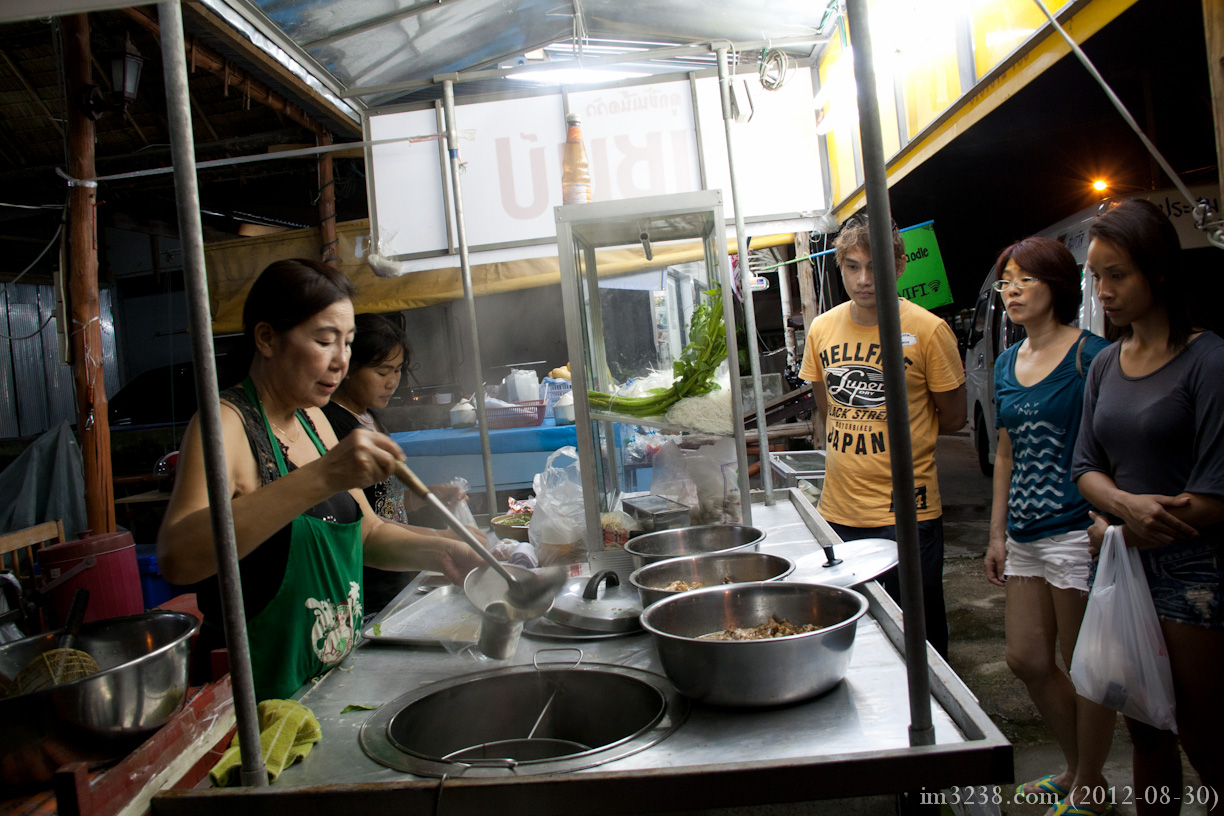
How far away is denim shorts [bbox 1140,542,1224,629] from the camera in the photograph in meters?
1.77

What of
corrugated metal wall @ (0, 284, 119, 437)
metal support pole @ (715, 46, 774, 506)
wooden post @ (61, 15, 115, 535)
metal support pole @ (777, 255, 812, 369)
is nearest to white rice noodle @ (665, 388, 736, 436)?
metal support pole @ (715, 46, 774, 506)

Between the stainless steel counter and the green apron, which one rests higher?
the green apron

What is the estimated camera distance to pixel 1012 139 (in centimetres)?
639

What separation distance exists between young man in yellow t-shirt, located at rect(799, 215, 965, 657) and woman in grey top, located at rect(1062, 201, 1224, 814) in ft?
2.14

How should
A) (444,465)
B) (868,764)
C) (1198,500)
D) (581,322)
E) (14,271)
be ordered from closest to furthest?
(868,764), (1198,500), (581,322), (444,465), (14,271)

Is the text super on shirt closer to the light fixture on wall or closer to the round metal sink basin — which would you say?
the round metal sink basin

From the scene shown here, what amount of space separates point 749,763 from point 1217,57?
1.94m

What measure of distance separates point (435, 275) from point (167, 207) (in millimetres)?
5905

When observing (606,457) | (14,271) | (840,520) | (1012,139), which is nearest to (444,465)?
(606,457)

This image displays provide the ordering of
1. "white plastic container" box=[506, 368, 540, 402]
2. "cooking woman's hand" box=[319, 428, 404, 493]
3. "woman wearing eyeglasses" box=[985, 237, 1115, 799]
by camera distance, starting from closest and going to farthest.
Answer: "cooking woman's hand" box=[319, 428, 404, 493] < "woman wearing eyeglasses" box=[985, 237, 1115, 799] < "white plastic container" box=[506, 368, 540, 402]

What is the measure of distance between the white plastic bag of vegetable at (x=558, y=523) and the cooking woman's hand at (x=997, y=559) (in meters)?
1.50

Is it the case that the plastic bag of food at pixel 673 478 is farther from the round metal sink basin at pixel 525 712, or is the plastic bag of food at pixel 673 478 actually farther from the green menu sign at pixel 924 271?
the green menu sign at pixel 924 271

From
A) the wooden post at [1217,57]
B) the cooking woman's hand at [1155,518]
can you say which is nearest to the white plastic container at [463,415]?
the cooking woman's hand at [1155,518]

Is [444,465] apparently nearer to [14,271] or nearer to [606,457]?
[606,457]
